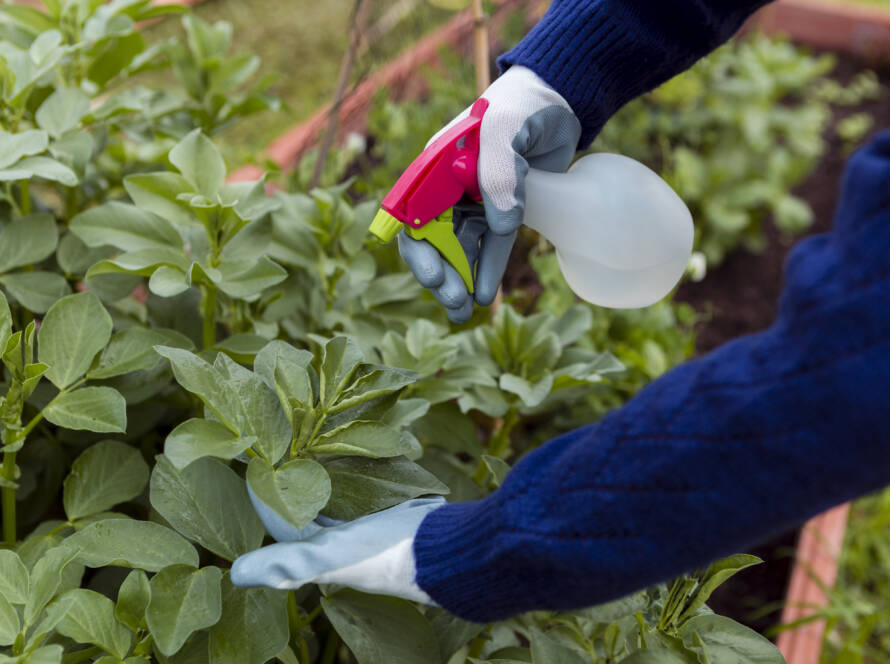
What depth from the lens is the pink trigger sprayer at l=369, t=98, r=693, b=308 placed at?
0.82 m

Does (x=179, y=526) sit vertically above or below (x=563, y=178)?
below

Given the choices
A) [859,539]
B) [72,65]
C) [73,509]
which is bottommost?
[859,539]

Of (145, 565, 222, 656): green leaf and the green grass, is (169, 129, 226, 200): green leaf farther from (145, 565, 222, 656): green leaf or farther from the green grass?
the green grass

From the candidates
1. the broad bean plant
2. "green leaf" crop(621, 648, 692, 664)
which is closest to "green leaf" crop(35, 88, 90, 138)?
the broad bean plant

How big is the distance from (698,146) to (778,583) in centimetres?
133

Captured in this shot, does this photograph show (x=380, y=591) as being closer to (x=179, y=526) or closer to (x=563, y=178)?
(x=179, y=526)

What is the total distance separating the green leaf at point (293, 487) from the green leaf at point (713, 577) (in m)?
0.34

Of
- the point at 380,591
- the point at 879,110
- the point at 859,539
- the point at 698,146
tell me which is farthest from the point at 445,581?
the point at 879,110

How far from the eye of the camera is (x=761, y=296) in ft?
7.34

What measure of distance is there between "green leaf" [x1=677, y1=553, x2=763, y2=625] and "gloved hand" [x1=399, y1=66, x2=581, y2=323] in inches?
13.0

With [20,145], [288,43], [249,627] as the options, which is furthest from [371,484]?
[288,43]

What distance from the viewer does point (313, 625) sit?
998mm

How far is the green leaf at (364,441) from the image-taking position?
724mm

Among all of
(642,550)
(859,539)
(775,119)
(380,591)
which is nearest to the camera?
(642,550)
